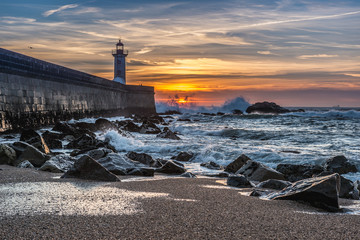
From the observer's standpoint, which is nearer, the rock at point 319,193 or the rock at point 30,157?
the rock at point 319,193

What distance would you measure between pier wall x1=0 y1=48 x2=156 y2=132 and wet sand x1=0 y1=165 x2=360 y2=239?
853cm

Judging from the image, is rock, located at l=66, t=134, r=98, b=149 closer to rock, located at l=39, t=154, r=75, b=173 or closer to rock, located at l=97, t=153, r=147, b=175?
rock, located at l=39, t=154, r=75, b=173

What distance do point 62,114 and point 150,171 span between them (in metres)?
13.3

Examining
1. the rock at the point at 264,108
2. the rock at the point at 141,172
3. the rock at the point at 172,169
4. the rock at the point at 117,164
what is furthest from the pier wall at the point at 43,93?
the rock at the point at 264,108

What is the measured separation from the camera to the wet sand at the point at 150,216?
6.45 ft

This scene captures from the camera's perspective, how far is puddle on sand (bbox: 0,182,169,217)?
238cm

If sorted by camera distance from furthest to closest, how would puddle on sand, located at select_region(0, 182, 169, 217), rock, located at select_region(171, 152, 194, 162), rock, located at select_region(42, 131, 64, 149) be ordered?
rock, located at select_region(42, 131, 64, 149)
rock, located at select_region(171, 152, 194, 162)
puddle on sand, located at select_region(0, 182, 169, 217)

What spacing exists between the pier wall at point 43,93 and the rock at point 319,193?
9.44 metres

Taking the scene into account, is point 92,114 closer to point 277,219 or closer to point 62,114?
point 62,114

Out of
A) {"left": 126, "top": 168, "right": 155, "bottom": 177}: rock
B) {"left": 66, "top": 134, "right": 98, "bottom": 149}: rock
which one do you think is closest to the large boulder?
{"left": 126, "top": 168, "right": 155, "bottom": 177}: rock

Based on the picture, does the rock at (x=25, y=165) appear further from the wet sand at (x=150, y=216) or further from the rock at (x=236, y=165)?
the rock at (x=236, y=165)

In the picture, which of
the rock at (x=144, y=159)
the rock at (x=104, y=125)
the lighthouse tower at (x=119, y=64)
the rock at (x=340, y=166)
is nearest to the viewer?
the rock at (x=340, y=166)

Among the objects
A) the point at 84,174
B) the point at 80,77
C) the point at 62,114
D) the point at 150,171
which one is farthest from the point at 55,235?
the point at 80,77

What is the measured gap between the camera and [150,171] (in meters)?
4.73
